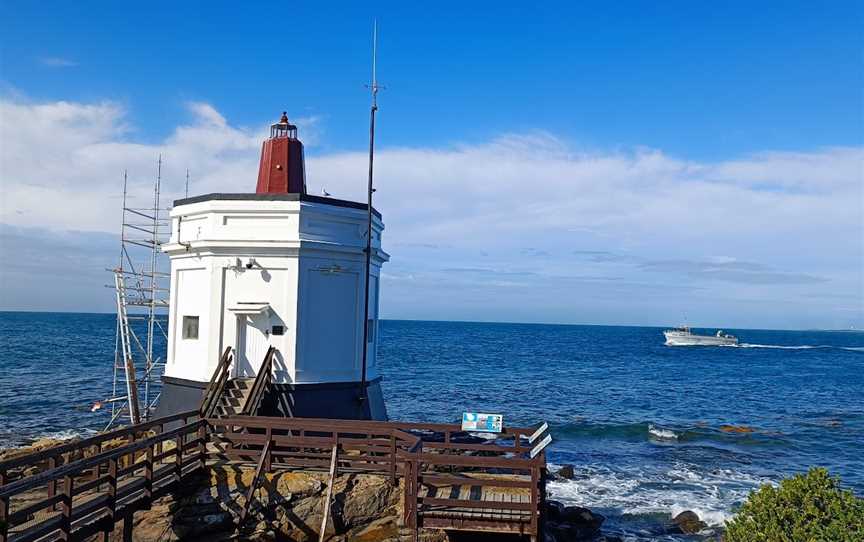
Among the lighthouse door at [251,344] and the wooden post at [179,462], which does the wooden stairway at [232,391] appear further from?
the wooden post at [179,462]

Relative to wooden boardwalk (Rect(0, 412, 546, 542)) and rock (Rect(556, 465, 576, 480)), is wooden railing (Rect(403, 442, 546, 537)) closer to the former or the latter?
wooden boardwalk (Rect(0, 412, 546, 542))

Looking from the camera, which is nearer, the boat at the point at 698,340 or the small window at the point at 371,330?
the small window at the point at 371,330

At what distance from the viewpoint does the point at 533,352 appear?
98.8 m

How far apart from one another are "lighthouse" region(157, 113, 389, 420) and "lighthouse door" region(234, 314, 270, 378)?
0.03 meters

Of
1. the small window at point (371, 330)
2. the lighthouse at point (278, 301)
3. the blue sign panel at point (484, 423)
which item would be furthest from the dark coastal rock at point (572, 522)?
the small window at point (371, 330)

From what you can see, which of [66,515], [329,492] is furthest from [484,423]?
[66,515]

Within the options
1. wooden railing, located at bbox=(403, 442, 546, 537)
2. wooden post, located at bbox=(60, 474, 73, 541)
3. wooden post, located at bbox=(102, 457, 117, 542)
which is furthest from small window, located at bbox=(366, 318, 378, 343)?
wooden post, located at bbox=(60, 474, 73, 541)

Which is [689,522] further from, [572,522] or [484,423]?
[484,423]

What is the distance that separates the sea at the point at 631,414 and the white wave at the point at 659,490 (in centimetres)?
5

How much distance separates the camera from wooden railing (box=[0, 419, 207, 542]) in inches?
378

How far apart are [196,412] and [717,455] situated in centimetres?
2441

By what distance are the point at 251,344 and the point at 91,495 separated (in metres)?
5.91

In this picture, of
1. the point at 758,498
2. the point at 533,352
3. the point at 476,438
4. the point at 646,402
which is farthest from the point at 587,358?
the point at 758,498

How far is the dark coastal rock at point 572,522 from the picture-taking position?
58.1 ft
